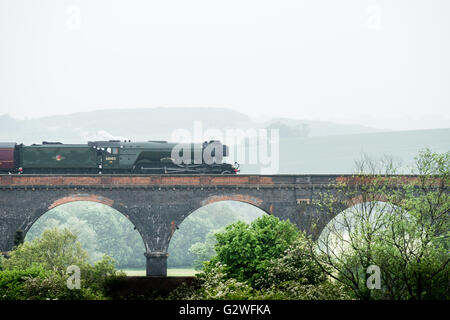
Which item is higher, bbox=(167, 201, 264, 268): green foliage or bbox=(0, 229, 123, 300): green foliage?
bbox=(0, 229, 123, 300): green foliage

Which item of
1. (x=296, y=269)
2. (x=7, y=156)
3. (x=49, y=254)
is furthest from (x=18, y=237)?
(x=296, y=269)

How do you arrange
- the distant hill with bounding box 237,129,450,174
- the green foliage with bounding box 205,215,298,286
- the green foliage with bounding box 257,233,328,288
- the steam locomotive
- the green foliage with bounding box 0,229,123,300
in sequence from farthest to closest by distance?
the distant hill with bounding box 237,129,450,174, the steam locomotive, the green foliage with bounding box 205,215,298,286, the green foliage with bounding box 0,229,123,300, the green foliage with bounding box 257,233,328,288

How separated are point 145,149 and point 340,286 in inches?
783

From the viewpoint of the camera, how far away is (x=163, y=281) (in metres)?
35.2

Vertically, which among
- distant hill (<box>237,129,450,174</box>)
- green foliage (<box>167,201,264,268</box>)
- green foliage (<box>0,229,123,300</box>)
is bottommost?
green foliage (<box>167,201,264,268</box>)

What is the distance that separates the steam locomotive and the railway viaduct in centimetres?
187

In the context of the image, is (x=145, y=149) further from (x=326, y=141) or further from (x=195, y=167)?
(x=326, y=141)

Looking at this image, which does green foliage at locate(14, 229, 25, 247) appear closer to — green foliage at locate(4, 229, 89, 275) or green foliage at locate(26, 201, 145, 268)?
green foliage at locate(4, 229, 89, 275)

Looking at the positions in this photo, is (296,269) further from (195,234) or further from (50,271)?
(195,234)

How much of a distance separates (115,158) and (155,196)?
4486mm

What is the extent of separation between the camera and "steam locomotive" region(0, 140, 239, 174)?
141ft

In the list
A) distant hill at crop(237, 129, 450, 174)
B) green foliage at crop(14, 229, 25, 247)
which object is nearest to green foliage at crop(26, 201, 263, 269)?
green foliage at crop(14, 229, 25, 247)
